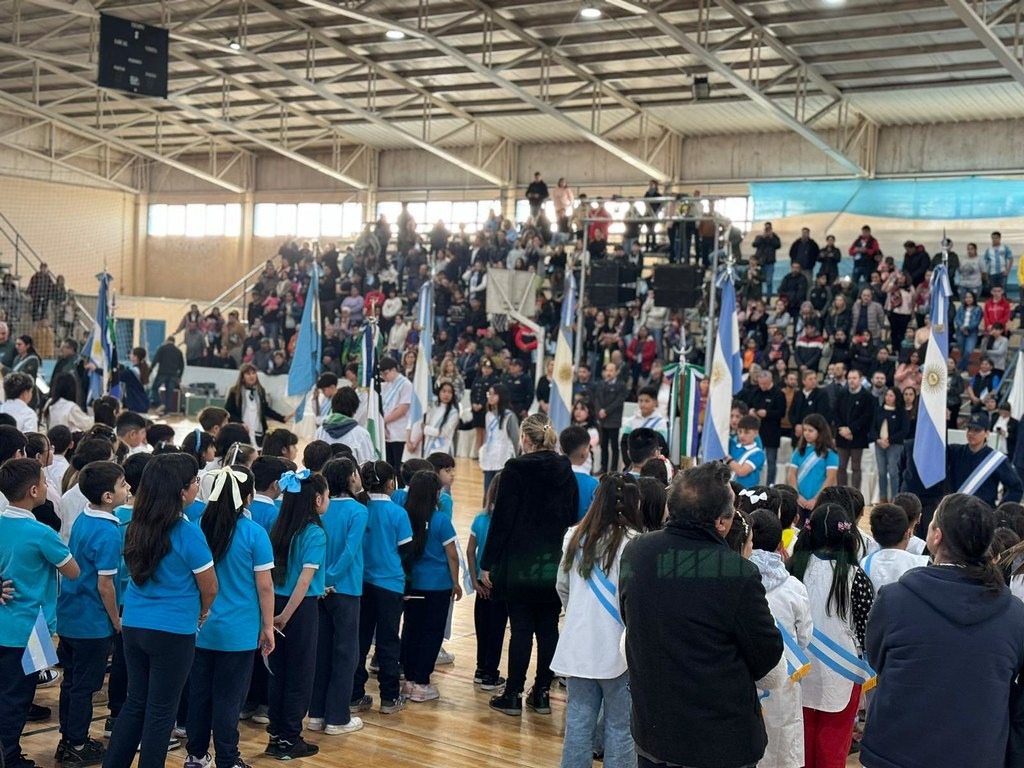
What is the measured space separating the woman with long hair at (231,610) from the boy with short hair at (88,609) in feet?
1.68

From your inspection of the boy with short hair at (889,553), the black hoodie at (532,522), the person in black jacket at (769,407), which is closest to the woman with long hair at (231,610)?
the black hoodie at (532,522)

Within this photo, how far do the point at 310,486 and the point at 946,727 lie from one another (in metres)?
2.92

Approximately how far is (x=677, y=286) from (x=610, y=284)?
1.12 metres

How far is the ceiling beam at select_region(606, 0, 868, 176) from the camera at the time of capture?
1647 cm

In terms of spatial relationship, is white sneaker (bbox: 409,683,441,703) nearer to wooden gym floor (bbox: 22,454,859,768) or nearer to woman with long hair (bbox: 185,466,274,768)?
wooden gym floor (bbox: 22,454,859,768)

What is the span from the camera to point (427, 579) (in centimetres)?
625

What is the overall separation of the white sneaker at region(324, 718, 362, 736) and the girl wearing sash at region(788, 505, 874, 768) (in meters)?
2.30

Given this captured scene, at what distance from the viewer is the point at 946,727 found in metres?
3.25

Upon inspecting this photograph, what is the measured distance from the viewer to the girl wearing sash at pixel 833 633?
4387 mm

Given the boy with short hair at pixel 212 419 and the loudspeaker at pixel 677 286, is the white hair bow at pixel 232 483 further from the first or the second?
the loudspeaker at pixel 677 286

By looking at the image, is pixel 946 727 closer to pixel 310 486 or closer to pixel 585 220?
pixel 310 486

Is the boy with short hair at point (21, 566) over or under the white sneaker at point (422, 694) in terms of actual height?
over

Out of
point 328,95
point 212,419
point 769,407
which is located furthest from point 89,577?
point 328,95

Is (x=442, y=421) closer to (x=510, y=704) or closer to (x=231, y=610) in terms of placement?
(x=510, y=704)
